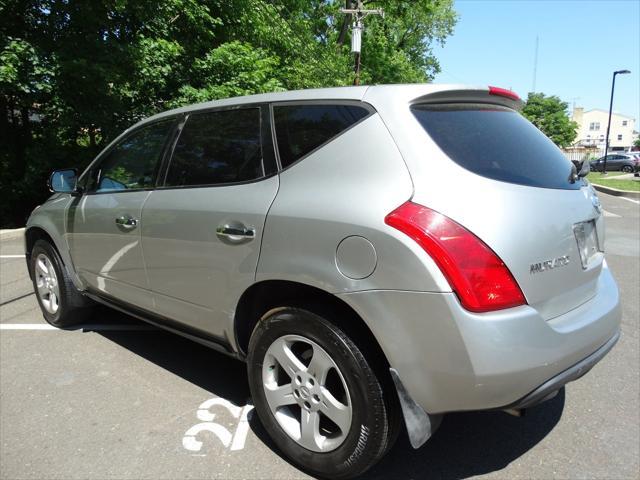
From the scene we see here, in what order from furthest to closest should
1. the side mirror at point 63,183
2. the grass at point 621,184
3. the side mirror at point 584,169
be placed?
the grass at point 621,184
the side mirror at point 63,183
the side mirror at point 584,169

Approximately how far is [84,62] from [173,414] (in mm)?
7813

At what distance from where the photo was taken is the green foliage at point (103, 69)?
Result: 9.01m

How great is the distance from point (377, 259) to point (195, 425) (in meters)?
1.63

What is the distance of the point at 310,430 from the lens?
2344 millimetres

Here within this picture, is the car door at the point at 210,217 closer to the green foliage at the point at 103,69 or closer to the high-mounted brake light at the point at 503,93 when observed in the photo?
the high-mounted brake light at the point at 503,93

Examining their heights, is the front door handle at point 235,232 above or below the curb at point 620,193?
above

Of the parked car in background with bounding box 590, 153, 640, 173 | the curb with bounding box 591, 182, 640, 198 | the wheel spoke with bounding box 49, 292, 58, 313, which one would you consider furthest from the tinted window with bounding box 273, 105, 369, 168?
the parked car in background with bounding box 590, 153, 640, 173

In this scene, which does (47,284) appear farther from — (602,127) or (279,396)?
(602,127)

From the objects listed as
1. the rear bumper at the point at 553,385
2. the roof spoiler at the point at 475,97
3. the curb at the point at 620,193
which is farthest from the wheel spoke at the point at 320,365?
the curb at the point at 620,193

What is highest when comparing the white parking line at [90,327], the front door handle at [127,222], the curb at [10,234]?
the front door handle at [127,222]

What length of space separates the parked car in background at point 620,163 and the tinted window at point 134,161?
4449cm

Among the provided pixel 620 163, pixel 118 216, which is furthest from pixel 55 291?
pixel 620 163

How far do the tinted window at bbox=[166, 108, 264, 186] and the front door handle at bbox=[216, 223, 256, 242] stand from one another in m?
0.27

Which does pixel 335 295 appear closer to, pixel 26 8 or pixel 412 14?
pixel 26 8
